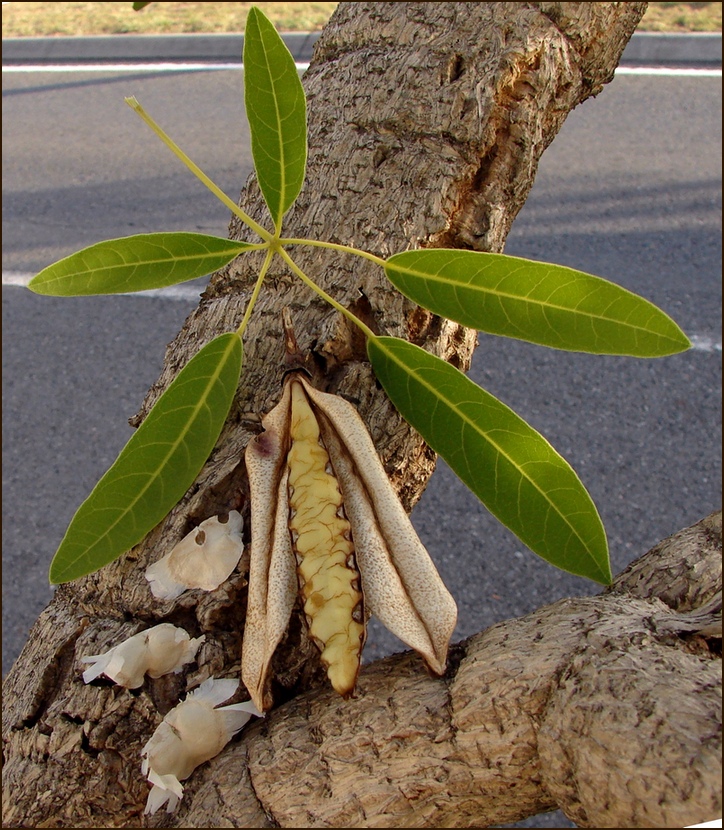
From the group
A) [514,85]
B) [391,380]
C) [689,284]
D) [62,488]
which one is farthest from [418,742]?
[689,284]

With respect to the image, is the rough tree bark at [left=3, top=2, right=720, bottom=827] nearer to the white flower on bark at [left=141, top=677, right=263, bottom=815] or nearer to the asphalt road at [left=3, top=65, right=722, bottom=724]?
the white flower on bark at [left=141, top=677, right=263, bottom=815]

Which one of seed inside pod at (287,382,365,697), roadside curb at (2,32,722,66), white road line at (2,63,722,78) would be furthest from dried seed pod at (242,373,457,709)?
white road line at (2,63,722,78)

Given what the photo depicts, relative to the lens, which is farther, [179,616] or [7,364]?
[7,364]

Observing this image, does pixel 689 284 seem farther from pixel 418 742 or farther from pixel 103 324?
pixel 418 742

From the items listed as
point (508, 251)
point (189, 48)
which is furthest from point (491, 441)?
point (189, 48)

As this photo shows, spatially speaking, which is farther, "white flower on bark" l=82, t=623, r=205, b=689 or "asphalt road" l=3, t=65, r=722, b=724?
"asphalt road" l=3, t=65, r=722, b=724

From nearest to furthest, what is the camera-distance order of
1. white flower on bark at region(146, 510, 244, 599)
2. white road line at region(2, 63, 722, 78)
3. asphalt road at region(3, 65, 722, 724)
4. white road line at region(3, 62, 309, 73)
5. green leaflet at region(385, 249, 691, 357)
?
1. green leaflet at region(385, 249, 691, 357)
2. white flower on bark at region(146, 510, 244, 599)
3. asphalt road at region(3, 65, 722, 724)
4. white road line at region(2, 63, 722, 78)
5. white road line at region(3, 62, 309, 73)
